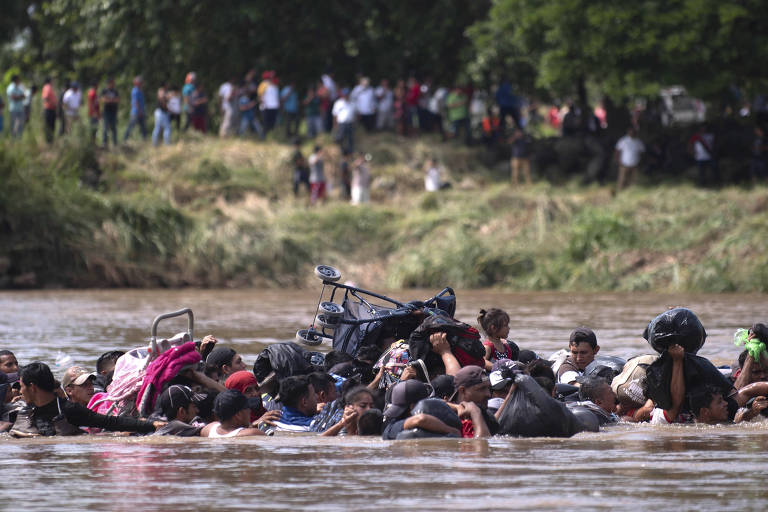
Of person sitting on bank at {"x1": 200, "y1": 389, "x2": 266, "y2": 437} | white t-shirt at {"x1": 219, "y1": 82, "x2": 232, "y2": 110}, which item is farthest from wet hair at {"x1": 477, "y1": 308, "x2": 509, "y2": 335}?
white t-shirt at {"x1": 219, "y1": 82, "x2": 232, "y2": 110}

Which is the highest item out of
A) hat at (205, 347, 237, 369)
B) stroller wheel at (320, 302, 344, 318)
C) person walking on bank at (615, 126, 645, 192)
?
person walking on bank at (615, 126, 645, 192)

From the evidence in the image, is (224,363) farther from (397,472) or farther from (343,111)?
(343,111)

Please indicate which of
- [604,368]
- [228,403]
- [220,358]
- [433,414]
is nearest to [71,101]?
[220,358]

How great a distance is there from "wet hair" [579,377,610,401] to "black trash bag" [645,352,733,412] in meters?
0.69

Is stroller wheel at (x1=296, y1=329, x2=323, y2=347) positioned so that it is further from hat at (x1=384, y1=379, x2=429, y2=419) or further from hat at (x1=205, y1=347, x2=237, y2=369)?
hat at (x1=384, y1=379, x2=429, y2=419)

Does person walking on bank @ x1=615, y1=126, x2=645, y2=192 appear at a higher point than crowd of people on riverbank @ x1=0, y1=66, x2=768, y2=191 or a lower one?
lower

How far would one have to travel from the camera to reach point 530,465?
9727 millimetres

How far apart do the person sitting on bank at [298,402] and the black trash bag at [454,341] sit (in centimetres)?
93

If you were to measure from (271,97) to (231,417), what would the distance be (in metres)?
25.8

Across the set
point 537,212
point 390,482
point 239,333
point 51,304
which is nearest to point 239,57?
point 537,212

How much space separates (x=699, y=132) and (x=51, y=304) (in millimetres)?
16098

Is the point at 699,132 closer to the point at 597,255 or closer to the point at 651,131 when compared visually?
the point at 651,131

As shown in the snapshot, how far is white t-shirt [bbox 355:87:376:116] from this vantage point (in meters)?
37.4

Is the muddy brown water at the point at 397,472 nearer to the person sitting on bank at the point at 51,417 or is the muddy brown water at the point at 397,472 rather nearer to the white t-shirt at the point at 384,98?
the person sitting on bank at the point at 51,417
